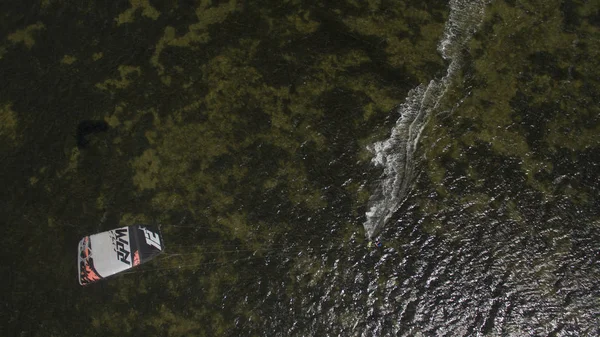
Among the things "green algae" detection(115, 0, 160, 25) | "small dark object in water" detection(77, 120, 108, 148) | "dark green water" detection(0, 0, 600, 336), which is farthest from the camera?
"green algae" detection(115, 0, 160, 25)

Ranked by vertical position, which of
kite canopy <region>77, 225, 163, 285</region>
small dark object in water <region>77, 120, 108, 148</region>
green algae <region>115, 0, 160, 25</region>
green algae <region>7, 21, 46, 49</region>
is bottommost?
kite canopy <region>77, 225, 163, 285</region>

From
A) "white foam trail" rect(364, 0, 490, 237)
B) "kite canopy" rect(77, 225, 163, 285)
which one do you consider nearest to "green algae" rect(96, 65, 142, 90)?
"kite canopy" rect(77, 225, 163, 285)

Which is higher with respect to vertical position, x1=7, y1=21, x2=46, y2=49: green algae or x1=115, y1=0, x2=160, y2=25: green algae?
x1=115, y1=0, x2=160, y2=25: green algae

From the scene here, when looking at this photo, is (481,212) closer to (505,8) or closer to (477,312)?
(477,312)

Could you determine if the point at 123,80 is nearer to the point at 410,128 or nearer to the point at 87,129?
the point at 87,129

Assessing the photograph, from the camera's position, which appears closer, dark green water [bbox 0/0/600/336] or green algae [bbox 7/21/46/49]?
dark green water [bbox 0/0/600/336]

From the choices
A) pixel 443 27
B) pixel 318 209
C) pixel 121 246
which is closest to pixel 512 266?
pixel 318 209

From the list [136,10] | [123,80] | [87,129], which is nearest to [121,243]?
[87,129]

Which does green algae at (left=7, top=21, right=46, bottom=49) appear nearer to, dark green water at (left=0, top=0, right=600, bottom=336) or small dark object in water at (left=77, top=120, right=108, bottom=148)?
dark green water at (left=0, top=0, right=600, bottom=336)
